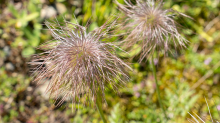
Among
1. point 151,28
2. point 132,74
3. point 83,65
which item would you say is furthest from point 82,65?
point 132,74

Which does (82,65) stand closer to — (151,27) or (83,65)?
(83,65)

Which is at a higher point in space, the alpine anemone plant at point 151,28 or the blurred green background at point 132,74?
the alpine anemone plant at point 151,28

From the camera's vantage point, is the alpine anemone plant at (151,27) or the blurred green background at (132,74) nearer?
the alpine anemone plant at (151,27)

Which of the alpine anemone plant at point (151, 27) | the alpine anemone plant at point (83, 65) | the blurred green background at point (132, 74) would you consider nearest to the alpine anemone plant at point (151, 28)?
the alpine anemone plant at point (151, 27)

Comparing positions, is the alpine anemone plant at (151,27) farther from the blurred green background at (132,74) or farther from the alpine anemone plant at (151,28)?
the blurred green background at (132,74)

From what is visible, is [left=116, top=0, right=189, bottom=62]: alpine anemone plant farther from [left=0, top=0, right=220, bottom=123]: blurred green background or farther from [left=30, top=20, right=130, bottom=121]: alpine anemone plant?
[left=0, top=0, right=220, bottom=123]: blurred green background

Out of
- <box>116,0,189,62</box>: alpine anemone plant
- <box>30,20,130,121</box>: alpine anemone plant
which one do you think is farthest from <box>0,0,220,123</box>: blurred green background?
<box>30,20,130,121</box>: alpine anemone plant

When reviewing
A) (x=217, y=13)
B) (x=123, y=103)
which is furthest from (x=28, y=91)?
(x=217, y=13)

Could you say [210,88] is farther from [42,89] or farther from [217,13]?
[42,89]
